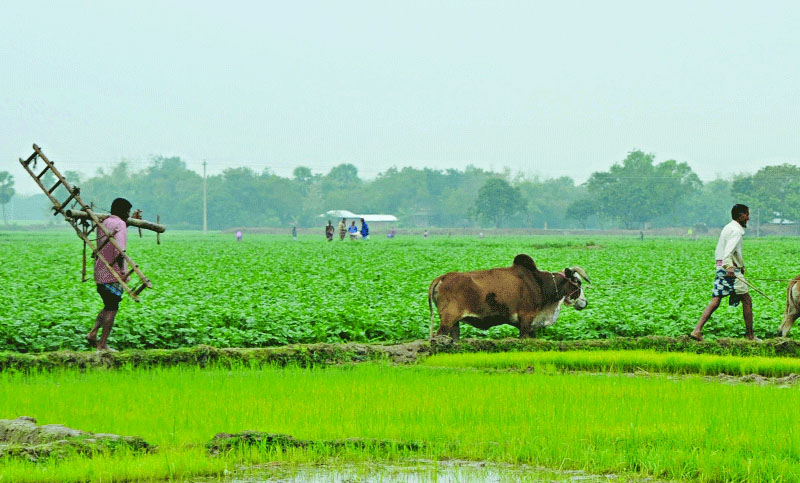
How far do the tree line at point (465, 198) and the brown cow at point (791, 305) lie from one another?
110504 millimetres

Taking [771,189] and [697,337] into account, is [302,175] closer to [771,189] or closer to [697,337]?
[771,189]

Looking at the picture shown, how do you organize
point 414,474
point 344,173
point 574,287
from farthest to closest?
point 344,173 < point 574,287 < point 414,474

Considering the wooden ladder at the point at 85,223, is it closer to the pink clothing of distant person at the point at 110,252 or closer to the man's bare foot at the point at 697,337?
the pink clothing of distant person at the point at 110,252

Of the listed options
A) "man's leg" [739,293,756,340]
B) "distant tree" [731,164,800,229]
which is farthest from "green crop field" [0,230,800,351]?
"distant tree" [731,164,800,229]

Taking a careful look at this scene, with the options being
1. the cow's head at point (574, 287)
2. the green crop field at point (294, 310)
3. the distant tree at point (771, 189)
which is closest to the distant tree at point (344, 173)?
the distant tree at point (771, 189)

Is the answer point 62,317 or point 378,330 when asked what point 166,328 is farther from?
point 378,330

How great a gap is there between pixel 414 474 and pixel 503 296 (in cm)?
645

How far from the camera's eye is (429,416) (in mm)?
7992

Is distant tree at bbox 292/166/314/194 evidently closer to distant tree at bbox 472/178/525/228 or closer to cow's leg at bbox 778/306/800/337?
distant tree at bbox 472/178/525/228

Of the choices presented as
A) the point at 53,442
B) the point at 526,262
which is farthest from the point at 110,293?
the point at 526,262

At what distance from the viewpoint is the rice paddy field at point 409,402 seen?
6.45m

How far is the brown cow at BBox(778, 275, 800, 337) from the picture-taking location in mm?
12703

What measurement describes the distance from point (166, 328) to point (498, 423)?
6.50 m

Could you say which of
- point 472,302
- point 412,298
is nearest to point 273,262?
point 412,298
